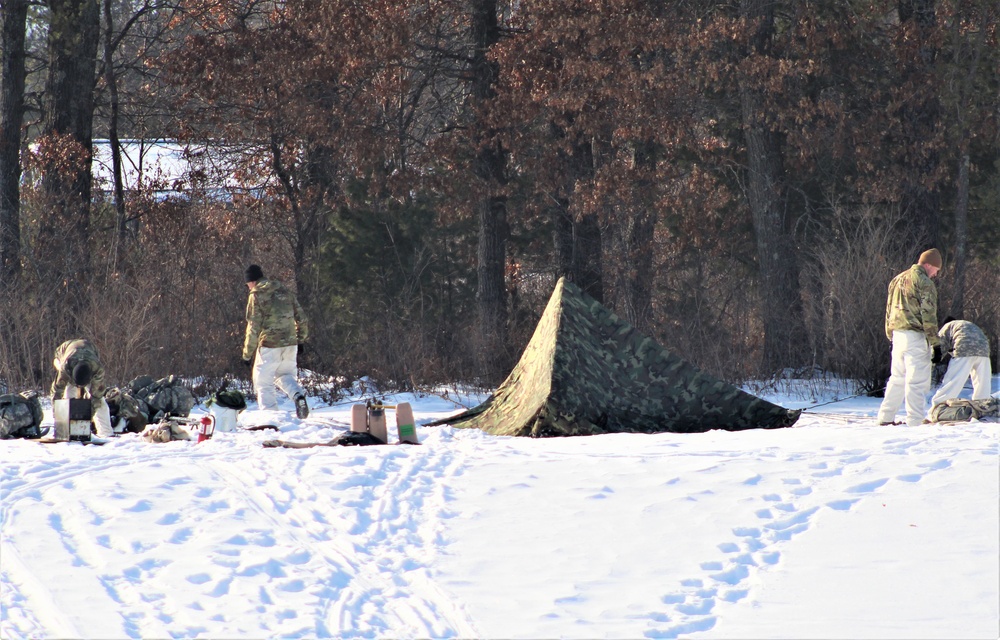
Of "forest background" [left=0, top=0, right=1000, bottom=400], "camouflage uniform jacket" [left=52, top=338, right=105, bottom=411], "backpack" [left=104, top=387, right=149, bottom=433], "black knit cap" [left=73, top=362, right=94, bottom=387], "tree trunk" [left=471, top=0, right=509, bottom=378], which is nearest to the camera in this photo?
"black knit cap" [left=73, top=362, right=94, bottom=387]

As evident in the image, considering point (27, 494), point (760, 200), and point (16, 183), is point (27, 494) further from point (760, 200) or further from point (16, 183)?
point (760, 200)

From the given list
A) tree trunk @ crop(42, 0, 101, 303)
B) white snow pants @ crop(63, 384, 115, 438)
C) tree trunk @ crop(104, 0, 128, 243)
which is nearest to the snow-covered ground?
white snow pants @ crop(63, 384, 115, 438)

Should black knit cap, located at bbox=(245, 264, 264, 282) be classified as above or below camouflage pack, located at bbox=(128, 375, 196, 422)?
above

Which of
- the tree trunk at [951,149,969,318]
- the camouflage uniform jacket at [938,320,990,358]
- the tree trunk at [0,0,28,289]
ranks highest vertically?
the tree trunk at [0,0,28,289]

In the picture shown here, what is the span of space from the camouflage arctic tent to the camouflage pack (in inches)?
116

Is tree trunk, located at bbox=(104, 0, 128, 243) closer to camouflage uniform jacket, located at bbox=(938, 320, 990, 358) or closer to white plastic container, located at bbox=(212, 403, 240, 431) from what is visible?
white plastic container, located at bbox=(212, 403, 240, 431)

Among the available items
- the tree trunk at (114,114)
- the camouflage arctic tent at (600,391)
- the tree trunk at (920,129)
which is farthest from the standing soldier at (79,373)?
the tree trunk at (920,129)

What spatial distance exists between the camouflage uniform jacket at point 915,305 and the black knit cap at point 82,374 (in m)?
7.67

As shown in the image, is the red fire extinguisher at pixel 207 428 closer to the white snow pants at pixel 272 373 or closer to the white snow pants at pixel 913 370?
the white snow pants at pixel 272 373

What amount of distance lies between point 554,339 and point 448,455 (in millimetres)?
2374

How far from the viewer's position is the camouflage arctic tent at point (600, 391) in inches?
454

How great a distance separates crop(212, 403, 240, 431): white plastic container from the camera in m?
11.6

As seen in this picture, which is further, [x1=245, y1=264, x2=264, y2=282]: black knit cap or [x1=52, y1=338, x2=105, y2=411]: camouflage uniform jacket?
[x1=245, y1=264, x2=264, y2=282]: black knit cap

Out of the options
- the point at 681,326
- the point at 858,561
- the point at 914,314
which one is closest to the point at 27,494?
the point at 858,561
